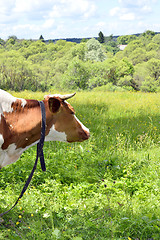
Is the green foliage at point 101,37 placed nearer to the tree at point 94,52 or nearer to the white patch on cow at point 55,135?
the tree at point 94,52

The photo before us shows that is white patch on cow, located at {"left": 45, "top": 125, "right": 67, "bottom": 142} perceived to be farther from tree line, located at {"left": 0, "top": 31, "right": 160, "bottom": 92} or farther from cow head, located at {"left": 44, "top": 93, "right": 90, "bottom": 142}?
tree line, located at {"left": 0, "top": 31, "right": 160, "bottom": 92}

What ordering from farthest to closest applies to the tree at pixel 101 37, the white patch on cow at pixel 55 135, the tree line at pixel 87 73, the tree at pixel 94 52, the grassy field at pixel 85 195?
1. the tree at pixel 101 37
2. the tree at pixel 94 52
3. the tree line at pixel 87 73
4. the grassy field at pixel 85 195
5. the white patch on cow at pixel 55 135

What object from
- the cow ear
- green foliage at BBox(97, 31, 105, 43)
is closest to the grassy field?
the cow ear

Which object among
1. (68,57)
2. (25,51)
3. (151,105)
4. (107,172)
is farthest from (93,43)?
(107,172)

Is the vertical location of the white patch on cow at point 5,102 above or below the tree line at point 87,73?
above

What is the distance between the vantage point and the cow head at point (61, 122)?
2.31 metres

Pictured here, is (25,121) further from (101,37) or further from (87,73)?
(101,37)

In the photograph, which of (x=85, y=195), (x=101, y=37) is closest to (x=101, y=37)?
(x=101, y=37)

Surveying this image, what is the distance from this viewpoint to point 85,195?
3.55m

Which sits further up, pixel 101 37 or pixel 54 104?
pixel 101 37

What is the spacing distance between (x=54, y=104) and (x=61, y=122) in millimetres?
231

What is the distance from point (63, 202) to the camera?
10.9ft

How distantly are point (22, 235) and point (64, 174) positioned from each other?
1.53 m

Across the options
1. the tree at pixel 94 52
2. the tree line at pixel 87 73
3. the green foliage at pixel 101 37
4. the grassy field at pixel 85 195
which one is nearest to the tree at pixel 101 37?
the green foliage at pixel 101 37
